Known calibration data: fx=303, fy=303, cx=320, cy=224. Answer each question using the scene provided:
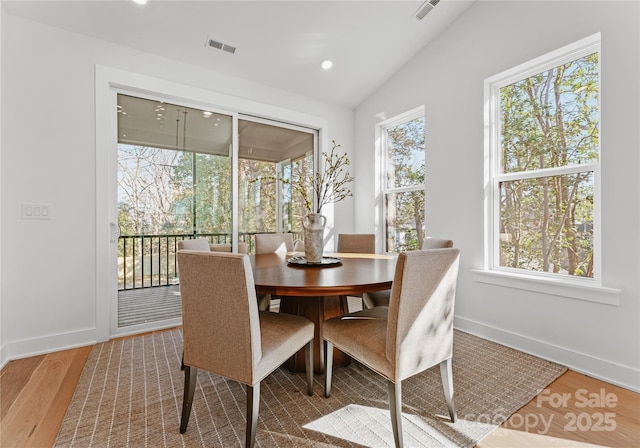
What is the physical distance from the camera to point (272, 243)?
2990mm

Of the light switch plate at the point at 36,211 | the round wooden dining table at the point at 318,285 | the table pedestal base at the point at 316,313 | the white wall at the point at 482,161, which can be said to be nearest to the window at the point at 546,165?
the white wall at the point at 482,161

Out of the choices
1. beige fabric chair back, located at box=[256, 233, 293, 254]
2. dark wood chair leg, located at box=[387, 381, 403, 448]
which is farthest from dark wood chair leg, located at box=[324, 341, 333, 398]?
beige fabric chair back, located at box=[256, 233, 293, 254]

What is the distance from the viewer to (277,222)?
3820 mm

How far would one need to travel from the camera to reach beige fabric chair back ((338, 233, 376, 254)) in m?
3.09

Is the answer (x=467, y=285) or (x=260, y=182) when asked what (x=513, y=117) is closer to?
(x=467, y=285)

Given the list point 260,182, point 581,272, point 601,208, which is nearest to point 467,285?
point 581,272

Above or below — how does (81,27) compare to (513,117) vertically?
above

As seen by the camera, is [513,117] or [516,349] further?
[513,117]

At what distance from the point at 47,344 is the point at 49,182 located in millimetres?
1290

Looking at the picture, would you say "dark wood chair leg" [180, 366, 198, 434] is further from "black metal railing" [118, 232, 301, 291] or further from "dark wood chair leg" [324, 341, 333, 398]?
"black metal railing" [118, 232, 301, 291]

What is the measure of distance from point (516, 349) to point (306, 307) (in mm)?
1786

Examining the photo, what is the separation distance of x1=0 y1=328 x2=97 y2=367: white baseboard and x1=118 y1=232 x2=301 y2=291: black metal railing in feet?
1.60

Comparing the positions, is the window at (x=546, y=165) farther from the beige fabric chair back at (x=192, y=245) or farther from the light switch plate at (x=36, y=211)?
the light switch plate at (x=36, y=211)

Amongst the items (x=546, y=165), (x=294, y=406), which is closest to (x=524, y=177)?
(x=546, y=165)
